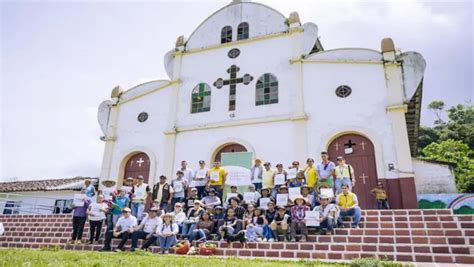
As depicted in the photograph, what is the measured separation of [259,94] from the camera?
45.3 ft

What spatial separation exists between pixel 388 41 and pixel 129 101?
1105 centimetres

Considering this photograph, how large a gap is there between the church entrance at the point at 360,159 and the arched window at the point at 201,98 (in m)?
5.40

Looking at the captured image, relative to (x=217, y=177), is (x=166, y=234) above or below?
below

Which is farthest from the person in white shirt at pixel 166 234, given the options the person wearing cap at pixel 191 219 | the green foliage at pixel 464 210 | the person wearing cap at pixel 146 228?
the green foliage at pixel 464 210

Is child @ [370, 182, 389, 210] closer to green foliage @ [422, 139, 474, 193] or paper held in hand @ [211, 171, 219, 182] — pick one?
paper held in hand @ [211, 171, 219, 182]

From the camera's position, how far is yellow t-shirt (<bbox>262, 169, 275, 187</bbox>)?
961 centimetres

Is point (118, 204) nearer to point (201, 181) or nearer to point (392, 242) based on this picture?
point (201, 181)

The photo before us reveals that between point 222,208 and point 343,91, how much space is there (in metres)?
6.52

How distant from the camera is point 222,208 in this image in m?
8.73

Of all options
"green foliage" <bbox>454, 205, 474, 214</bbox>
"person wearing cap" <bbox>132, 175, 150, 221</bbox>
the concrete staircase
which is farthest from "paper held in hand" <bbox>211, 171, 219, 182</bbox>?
"green foliage" <bbox>454, 205, 474, 214</bbox>

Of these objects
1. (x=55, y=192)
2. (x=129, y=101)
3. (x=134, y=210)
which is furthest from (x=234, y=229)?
(x=55, y=192)

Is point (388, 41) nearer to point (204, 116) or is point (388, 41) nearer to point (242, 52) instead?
point (242, 52)

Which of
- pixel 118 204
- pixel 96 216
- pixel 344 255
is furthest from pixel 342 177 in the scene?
pixel 96 216

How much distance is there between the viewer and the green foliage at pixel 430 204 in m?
10.6
